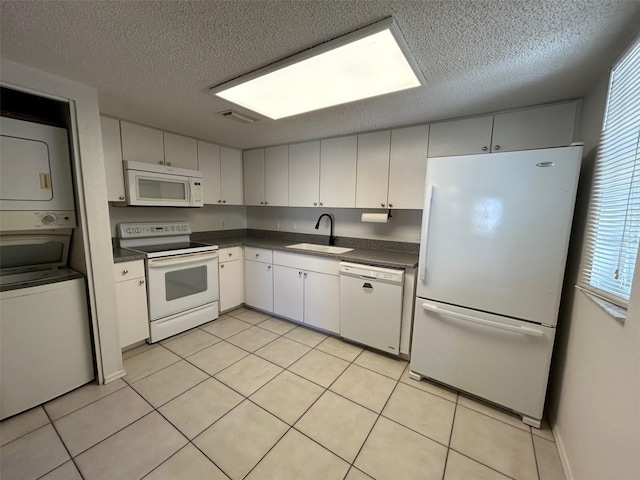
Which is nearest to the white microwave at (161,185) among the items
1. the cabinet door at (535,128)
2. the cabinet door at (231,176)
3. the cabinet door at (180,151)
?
the cabinet door at (180,151)

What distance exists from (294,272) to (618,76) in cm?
264

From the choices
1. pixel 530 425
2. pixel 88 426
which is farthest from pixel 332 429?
pixel 88 426

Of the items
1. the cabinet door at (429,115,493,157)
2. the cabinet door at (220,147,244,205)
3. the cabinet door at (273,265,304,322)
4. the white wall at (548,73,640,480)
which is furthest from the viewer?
the cabinet door at (220,147,244,205)

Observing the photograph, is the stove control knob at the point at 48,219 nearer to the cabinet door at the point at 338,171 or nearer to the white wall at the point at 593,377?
the cabinet door at the point at 338,171

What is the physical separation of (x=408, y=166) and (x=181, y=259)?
2419mm

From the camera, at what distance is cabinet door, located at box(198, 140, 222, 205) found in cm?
309

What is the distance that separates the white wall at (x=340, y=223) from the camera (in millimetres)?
2719

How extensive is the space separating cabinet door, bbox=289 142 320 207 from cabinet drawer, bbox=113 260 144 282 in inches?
67.0

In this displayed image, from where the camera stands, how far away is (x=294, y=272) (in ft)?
9.32

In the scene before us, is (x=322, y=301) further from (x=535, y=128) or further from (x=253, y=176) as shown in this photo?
A: (x=535, y=128)

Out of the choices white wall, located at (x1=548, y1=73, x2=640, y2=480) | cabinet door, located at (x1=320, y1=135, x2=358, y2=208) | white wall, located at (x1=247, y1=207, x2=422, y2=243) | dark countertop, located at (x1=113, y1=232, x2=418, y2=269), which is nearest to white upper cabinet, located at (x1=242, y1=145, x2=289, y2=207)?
white wall, located at (x1=247, y1=207, x2=422, y2=243)

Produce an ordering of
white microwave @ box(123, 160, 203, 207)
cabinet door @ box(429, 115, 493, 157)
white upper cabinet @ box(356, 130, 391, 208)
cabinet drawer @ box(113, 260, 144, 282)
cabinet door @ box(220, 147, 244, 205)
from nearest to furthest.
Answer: cabinet door @ box(429, 115, 493, 157)
cabinet drawer @ box(113, 260, 144, 282)
white microwave @ box(123, 160, 203, 207)
white upper cabinet @ box(356, 130, 391, 208)
cabinet door @ box(220, 147, 244, 205)

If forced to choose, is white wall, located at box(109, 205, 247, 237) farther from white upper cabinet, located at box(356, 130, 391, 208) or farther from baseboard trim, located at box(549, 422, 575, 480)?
baseboard trim, located at box(549, 422, 575, 480)

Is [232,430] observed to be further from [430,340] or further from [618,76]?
[618,76]
